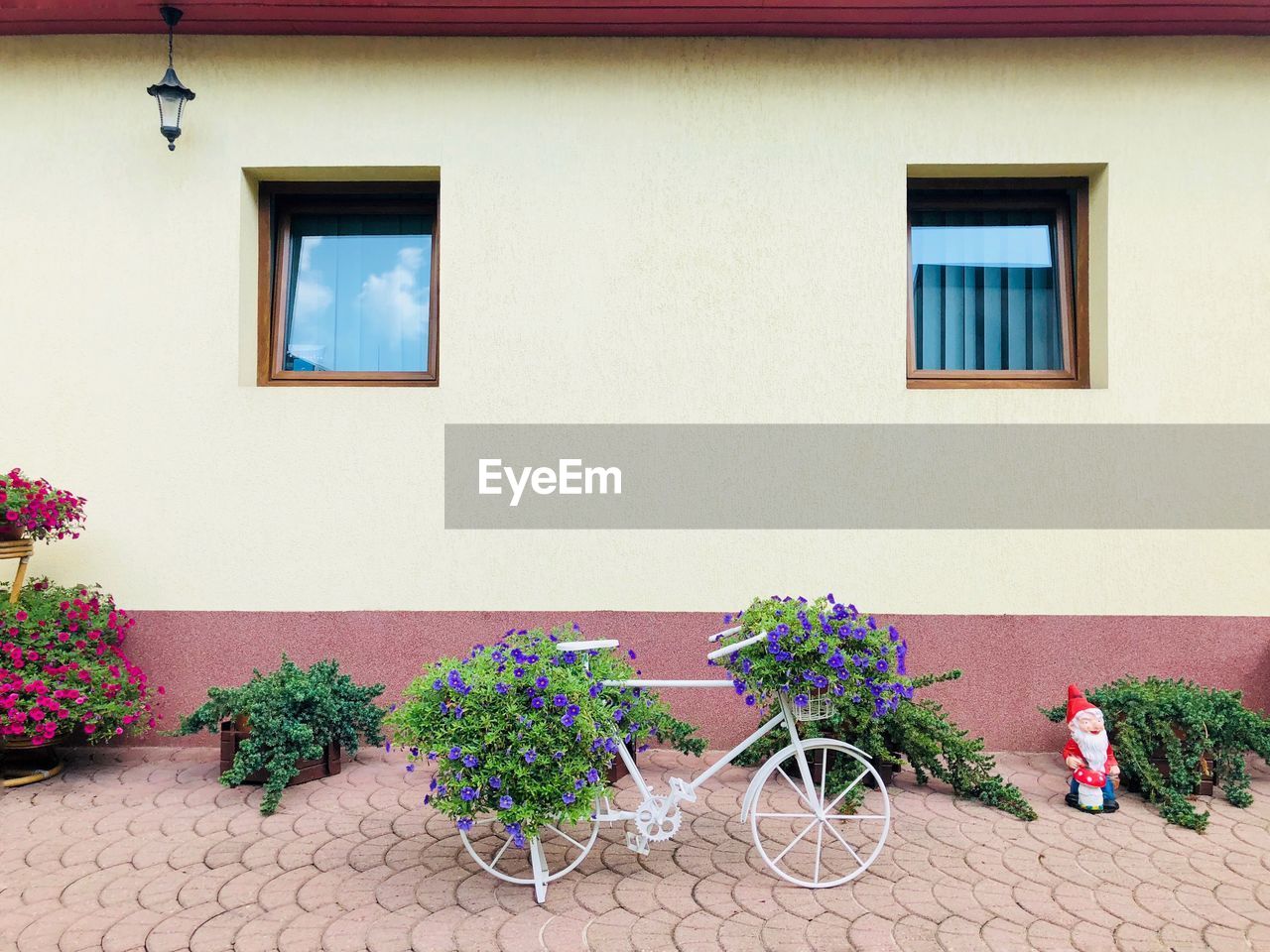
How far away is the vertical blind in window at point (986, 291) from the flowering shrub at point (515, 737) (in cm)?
331

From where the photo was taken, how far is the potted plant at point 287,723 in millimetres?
4246

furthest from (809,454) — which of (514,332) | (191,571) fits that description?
(191,571)

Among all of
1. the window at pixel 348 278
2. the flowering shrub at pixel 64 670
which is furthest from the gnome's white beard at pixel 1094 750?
the flowering shrub at pixel 64 670

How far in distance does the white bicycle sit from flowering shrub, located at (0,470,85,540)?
2.81 m

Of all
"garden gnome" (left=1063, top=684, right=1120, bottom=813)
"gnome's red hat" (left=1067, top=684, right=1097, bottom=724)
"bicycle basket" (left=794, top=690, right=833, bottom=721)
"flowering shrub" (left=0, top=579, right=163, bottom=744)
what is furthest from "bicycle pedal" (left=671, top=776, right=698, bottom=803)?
"flowering shrub" (left=0, top=579, right=163, bottom=744)

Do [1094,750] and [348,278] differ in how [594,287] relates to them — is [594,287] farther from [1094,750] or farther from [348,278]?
[1094,750]

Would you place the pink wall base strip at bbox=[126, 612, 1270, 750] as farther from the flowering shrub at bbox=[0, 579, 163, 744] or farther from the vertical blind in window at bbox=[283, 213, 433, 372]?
the vertical blind in window at bbox=[283, 213, 433, 372]

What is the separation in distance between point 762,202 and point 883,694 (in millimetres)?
3074

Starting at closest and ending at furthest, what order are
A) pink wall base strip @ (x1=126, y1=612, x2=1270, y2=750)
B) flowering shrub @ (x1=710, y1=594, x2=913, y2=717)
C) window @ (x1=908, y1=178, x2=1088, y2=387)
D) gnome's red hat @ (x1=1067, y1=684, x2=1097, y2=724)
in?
flowering shrub @ (x1=710, y1=594, x2=913, y2=717) < gnome's red hat @ (x1=1067, y1=684, x2=1097, y2=724) < pink wall base strip @ (x1=126, y1=612, x2=1270, y2=750) < window @ (x1=908, y1=178, x2=1088, y2=387)

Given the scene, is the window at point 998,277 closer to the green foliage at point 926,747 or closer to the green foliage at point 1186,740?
the green foliage at point 1186,740

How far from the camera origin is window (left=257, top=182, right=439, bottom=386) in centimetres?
537

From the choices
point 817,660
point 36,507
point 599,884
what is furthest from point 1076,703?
point 36,507

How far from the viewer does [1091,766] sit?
13.7 feet

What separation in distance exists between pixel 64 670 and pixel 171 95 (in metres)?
3.21
